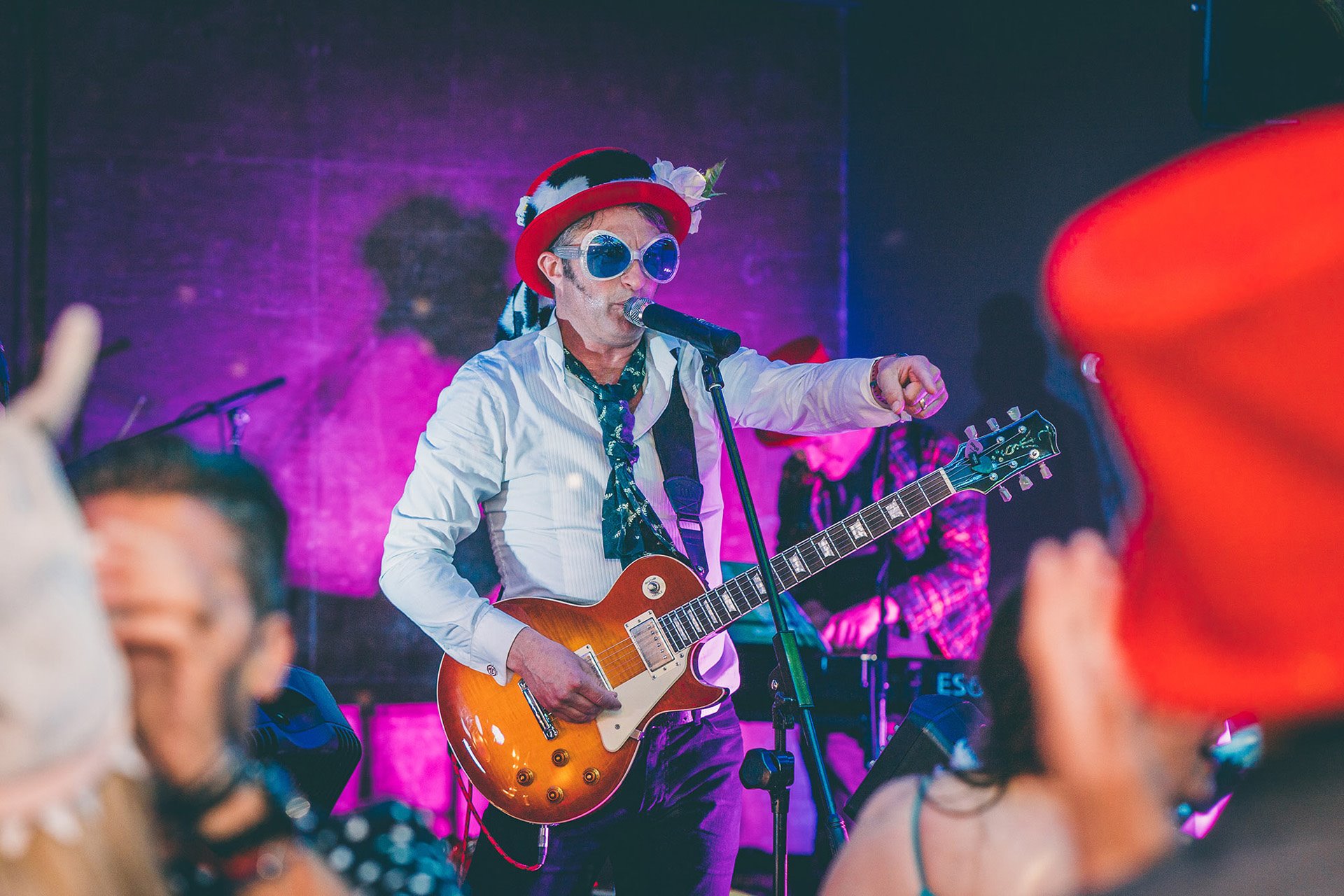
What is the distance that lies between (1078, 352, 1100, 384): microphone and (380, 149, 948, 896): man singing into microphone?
1.40m

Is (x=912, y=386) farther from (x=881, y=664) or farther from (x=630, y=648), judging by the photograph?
→ (x=881, y=664)

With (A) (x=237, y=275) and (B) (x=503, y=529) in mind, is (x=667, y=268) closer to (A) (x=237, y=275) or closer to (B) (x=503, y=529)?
(B) (x=503, y=529)

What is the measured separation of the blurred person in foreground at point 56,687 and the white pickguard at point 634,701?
1.76 meters

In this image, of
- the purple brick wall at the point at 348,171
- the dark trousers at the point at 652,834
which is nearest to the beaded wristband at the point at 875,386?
the dark trousers at the point at 652,834

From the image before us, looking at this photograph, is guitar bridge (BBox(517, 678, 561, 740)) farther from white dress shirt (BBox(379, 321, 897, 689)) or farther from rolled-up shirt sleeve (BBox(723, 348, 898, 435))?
rolled-up shirt sleeve (BBox(723, 348, 898, 435))

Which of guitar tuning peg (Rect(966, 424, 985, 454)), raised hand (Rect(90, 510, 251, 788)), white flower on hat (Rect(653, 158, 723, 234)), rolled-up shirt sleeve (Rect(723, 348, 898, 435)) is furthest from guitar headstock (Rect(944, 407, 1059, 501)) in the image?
raised hand (Rect(90, 510, 251, 788))

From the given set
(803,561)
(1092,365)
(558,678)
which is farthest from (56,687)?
(803,561)

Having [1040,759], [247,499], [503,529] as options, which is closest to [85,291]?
[503,529]

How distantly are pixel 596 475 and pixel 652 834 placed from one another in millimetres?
879

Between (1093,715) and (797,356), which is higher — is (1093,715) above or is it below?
below

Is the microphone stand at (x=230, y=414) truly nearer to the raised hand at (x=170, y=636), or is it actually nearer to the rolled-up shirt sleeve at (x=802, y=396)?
the rolled-up shirt sleeve at (x=802, y=396)

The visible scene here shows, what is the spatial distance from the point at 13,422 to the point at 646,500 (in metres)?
2.02

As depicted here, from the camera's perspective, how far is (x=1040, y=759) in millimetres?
1414

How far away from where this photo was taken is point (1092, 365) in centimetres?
94
